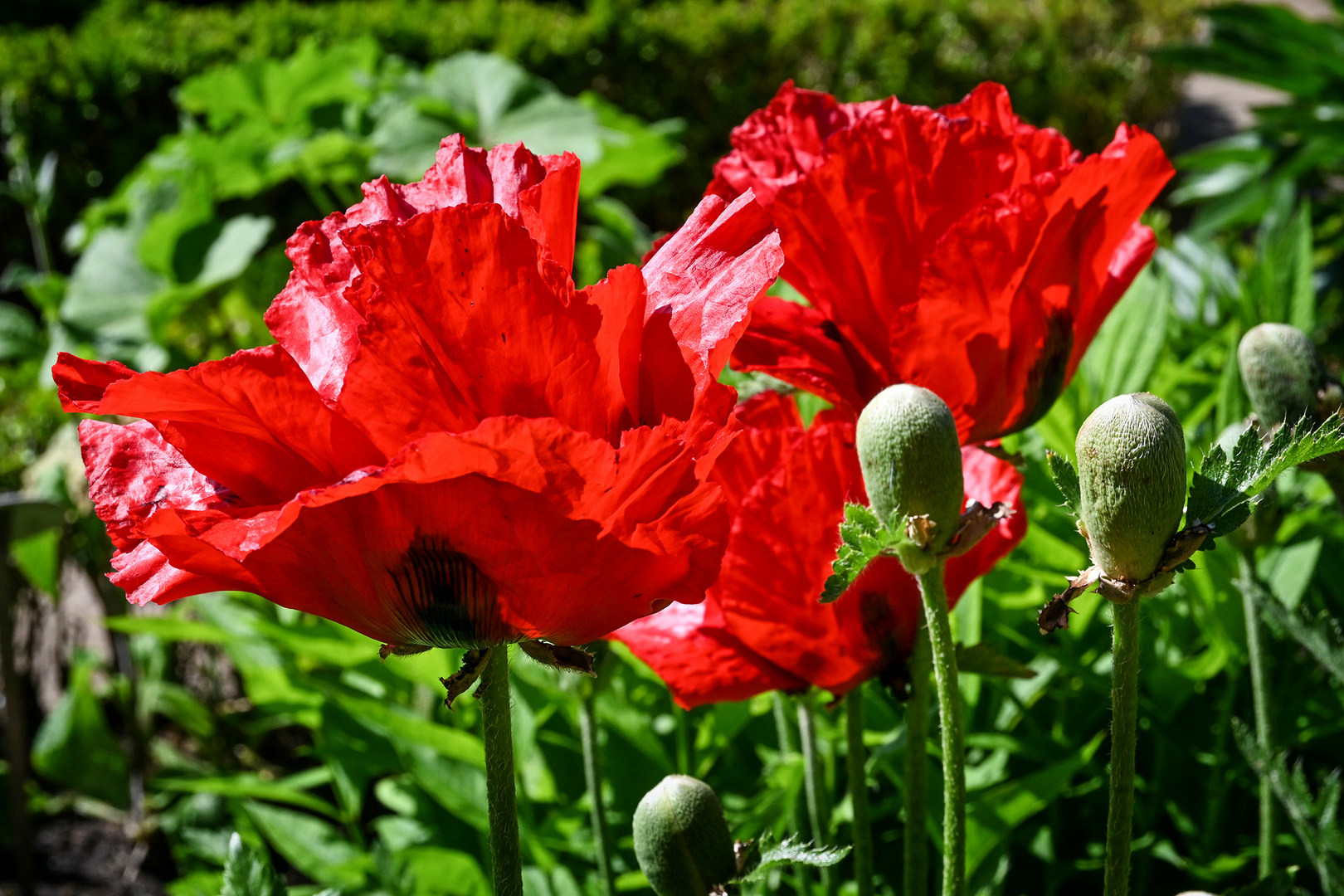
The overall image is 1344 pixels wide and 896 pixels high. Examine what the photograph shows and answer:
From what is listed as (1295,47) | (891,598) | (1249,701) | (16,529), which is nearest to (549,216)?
(891,598)

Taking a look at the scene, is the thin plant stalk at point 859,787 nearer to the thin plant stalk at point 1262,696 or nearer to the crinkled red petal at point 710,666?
the crinkled red petal at point 710,666

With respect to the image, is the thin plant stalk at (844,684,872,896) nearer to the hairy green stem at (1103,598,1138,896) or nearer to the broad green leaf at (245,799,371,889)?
the hairy green stem at (1103,598,1138,896)

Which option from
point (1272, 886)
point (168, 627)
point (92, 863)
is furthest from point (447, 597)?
point (92, 863)

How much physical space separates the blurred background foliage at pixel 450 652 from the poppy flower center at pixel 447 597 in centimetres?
21

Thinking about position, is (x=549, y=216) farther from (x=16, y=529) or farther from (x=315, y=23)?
(x=315, y=23)

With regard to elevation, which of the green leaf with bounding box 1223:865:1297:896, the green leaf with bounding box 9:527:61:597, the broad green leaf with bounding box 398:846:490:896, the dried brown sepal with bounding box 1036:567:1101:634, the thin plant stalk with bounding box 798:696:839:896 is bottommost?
the green leaf with bounding box 9:527:61:597

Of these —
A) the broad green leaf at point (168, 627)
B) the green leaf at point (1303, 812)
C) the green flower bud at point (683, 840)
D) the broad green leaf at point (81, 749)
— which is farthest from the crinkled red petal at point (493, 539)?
the broad green leaf at point (81, 749)

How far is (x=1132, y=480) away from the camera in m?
0.40

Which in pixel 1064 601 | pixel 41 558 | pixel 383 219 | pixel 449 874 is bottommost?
pixel 41 558

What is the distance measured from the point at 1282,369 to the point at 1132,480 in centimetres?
22

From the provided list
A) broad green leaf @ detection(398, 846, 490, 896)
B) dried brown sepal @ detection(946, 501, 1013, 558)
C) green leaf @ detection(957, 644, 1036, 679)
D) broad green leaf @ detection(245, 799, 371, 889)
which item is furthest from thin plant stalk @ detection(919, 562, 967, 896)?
broad green leaf @ detection(245, 799, 371, 889)

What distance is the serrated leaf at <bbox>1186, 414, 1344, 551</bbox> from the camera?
41 cm

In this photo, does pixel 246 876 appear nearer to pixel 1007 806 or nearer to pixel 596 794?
pixel 596 794

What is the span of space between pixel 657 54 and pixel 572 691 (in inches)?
192
